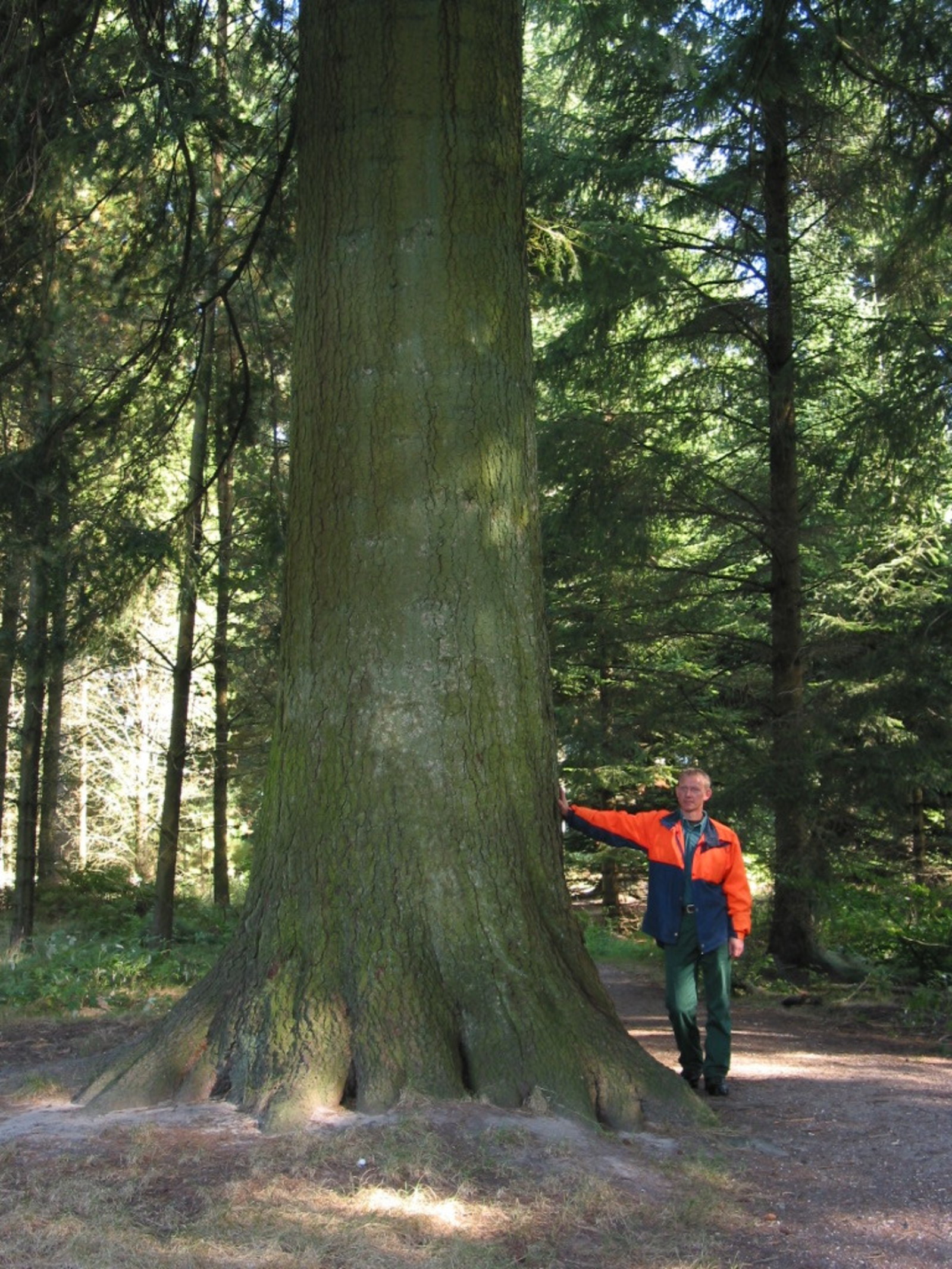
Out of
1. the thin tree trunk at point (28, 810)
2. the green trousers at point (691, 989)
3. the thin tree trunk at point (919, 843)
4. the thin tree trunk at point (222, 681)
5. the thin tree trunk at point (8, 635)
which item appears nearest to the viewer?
the green trousers at point (691, 989)

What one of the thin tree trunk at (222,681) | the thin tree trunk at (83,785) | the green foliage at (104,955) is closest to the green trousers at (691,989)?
the green foliage at (104,955)

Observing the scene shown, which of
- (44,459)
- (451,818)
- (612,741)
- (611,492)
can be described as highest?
(611,492)

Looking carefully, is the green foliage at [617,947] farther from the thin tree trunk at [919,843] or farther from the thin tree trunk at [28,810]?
the thin tree trunk at [28,810]

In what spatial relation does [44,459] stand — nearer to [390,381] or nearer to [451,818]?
[390,381]

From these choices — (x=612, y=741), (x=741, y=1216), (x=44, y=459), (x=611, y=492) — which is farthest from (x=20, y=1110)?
(x=612, y=741)

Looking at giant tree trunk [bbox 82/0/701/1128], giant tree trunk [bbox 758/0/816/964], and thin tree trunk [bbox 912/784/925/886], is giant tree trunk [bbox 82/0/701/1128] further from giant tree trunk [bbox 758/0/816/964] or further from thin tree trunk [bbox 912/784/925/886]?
thin tree trunk [bbox 912/784/925/886]

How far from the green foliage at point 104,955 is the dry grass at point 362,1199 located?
14.9 ft

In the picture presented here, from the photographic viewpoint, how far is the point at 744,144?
12.3m

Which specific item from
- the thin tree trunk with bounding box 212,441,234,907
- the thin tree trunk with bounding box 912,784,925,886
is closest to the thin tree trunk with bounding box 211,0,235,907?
the thin tree trunk with bounding box 212,441,234,907

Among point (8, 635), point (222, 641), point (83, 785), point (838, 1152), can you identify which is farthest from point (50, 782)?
point (838, 1152)

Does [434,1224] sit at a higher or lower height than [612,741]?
lower

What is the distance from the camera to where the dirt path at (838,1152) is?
3797 mm

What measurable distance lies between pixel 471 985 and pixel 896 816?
313 inches

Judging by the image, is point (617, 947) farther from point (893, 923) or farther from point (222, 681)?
point (222, 681)
